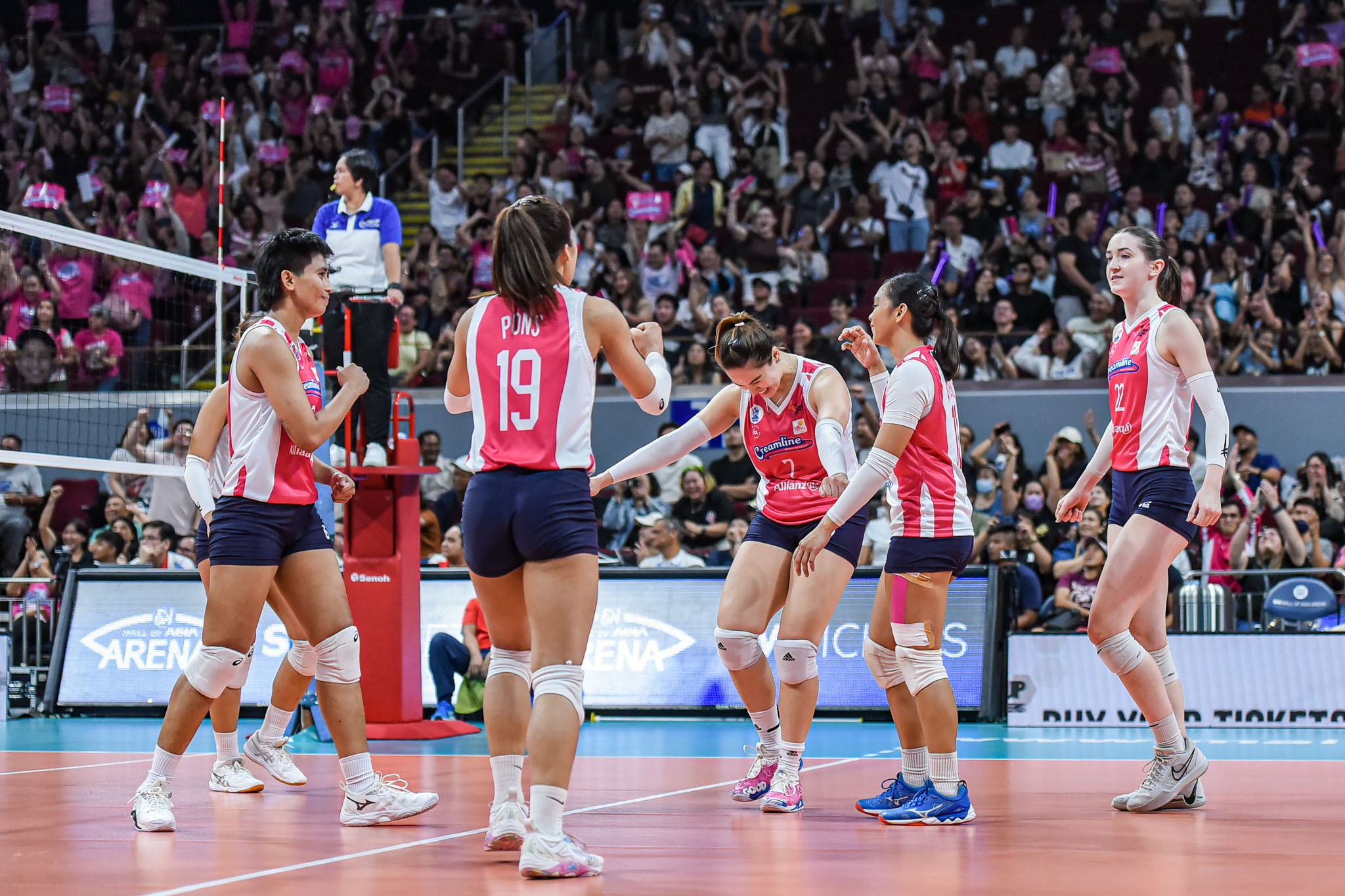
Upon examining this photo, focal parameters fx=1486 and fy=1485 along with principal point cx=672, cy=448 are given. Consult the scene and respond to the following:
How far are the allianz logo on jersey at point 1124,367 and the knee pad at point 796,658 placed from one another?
1739 millimetres

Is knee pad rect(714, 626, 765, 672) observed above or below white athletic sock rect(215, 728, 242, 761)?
above

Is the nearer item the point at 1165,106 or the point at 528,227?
the point at 528,227

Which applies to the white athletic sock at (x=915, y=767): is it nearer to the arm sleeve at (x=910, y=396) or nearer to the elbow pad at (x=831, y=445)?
the elbow pad at (x=831, y=445)

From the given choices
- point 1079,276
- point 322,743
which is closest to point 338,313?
point 322,743

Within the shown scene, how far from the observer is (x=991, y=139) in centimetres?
1814

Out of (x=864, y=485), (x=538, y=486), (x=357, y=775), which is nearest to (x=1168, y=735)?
(x=864, y=485)

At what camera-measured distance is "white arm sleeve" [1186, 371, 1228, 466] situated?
600cm

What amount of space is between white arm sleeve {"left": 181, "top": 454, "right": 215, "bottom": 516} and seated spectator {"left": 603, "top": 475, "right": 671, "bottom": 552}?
7165 mm

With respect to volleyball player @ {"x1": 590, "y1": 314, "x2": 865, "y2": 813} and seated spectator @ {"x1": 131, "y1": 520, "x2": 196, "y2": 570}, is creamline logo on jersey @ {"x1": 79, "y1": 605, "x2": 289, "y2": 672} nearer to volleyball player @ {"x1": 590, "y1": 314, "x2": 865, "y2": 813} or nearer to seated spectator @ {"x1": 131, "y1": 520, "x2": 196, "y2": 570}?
seated spectator @ {"x1": 131, "y1": 520, "x2": 196, "y2": 570}

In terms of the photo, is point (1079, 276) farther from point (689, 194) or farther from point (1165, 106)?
point (689, 194)

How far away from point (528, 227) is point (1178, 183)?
45.3ft

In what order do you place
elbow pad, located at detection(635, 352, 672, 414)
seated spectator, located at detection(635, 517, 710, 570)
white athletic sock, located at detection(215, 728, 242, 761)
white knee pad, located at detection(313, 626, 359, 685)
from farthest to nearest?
seated spectator, located at detection(635, 517, 710, 570) < white athletic sock, located at detection(215, 728, 242, 761) < white knee pad, located at detection(313, 626, 359, 685) < elbow pad, located at detection(635, 352, 672, 414)

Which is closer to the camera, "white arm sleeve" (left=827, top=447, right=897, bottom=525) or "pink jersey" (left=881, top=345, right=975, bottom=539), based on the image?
"white arm sleeve" (left=827, top=447, right=897, bottom=525)

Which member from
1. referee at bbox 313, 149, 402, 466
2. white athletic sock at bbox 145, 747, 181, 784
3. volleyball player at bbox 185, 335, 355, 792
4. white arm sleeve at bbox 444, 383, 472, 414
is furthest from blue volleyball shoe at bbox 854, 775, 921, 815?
referee at bbox 313, 149, 402, 466
